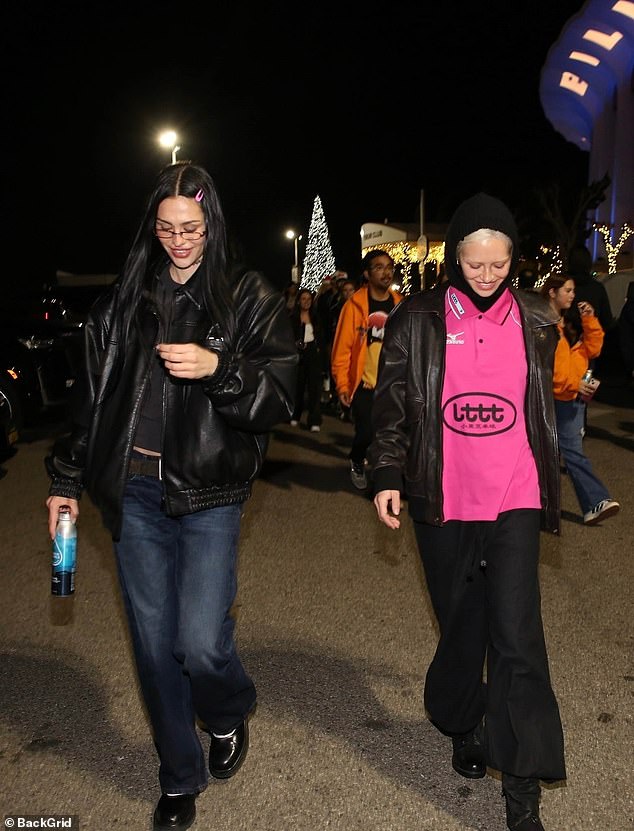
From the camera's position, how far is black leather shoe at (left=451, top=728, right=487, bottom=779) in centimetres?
369

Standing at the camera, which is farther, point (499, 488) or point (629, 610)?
point (629, 610)

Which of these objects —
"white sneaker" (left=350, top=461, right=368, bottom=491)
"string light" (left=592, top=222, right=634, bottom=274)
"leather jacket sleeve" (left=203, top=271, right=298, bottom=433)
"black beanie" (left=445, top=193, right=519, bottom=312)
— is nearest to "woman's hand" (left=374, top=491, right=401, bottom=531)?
"leather jacket sleeve" (left=203, top=271, right=298, bottom=433)

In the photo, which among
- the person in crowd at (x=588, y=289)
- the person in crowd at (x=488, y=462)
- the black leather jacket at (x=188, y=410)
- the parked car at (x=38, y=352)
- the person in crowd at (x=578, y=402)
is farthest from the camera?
the parked car at (x=38, y=352)

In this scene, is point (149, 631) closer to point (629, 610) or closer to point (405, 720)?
point (405, 720)

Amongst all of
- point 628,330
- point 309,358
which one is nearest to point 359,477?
point 628,330

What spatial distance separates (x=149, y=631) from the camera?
3318 mm

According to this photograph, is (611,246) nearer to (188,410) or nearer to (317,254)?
(317,254)

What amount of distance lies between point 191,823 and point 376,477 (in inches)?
53.7

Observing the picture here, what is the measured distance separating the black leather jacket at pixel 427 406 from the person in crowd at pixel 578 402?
364 cm

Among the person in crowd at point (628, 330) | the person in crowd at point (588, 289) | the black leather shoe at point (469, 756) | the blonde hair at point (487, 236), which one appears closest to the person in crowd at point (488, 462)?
the blonde hair at point (487, 236)

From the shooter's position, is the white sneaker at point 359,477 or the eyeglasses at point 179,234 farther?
the white sneaker at point 359,477

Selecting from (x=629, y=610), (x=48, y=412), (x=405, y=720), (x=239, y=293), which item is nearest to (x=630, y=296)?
(x=629, y=610)

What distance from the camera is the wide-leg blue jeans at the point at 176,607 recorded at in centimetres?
328

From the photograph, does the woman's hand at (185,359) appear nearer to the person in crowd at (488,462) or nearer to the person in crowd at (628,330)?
the person in crowd at (488,462)
